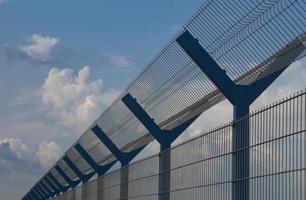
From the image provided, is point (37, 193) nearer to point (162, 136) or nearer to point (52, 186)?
point (52, 186)

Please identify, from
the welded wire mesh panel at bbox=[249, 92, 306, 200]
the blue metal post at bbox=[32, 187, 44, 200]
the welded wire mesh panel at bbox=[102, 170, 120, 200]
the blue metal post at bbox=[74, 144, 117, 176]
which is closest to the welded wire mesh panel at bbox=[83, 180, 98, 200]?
the blue metal post at bbox=[74, 144, 117, 176]

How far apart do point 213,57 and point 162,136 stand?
10.8ft

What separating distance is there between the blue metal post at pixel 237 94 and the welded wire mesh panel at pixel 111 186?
6785 millimetres

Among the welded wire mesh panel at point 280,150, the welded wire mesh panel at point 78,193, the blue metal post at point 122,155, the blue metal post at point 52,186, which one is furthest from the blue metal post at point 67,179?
the welded wire mesh panel at point 280,150

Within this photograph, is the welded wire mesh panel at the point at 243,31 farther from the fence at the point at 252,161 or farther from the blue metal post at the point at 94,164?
the blue metal post at the point at 94,164

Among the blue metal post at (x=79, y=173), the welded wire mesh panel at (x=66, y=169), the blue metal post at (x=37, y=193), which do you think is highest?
the blue metal post at (x=79, y=173)

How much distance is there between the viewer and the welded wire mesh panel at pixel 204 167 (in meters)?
9.35

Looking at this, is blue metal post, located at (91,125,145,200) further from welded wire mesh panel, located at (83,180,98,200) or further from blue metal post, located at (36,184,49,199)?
blue metal post, located at (36,184,49,199)

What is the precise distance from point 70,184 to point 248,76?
19056 millimetres

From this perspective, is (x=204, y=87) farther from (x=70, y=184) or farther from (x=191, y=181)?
(x=70, y=184)

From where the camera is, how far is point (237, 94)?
9234 millimetres

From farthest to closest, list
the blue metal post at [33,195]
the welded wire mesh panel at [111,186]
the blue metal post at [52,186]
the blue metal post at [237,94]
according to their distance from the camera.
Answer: the blue metal post at [33,195] → the blue metal post at [52,186] → the welded wire mesh panel at [111,186] → the blue metal post at [237,94]

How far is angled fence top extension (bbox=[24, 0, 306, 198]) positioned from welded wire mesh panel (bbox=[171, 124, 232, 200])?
0.50 metres

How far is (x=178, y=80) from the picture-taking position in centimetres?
1115
